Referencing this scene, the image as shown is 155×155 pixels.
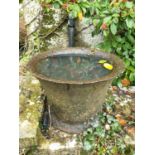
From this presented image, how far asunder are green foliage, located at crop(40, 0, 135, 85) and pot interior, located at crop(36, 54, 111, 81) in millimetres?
728

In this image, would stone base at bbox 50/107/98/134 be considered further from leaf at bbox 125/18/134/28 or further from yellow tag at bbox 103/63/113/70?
leaf at bbox 125/18/134/28

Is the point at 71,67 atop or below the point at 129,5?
below

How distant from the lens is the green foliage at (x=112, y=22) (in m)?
3.40

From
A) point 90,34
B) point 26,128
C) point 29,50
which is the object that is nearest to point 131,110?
point 26,128

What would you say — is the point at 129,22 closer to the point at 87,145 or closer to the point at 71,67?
the point at 71,67

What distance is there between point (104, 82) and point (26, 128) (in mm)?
737

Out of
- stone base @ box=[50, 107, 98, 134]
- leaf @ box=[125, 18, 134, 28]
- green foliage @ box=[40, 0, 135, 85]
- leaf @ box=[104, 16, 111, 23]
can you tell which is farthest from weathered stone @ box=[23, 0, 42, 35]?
stone base @ box=[50, 107, 98, 134]

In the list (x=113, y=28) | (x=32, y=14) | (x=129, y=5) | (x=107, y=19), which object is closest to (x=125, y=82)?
(x=113, y=28)

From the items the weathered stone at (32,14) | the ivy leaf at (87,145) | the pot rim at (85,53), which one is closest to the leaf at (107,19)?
the pot rim at (85,53)

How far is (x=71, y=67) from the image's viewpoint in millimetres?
2740

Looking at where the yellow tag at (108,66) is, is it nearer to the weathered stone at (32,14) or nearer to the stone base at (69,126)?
the stone base at (69,126)

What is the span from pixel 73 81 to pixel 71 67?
43 cm

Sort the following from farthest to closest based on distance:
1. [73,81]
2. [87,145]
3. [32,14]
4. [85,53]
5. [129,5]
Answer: [32,14]
[129,5]
[85,53]
[87,145]
[73,81]
